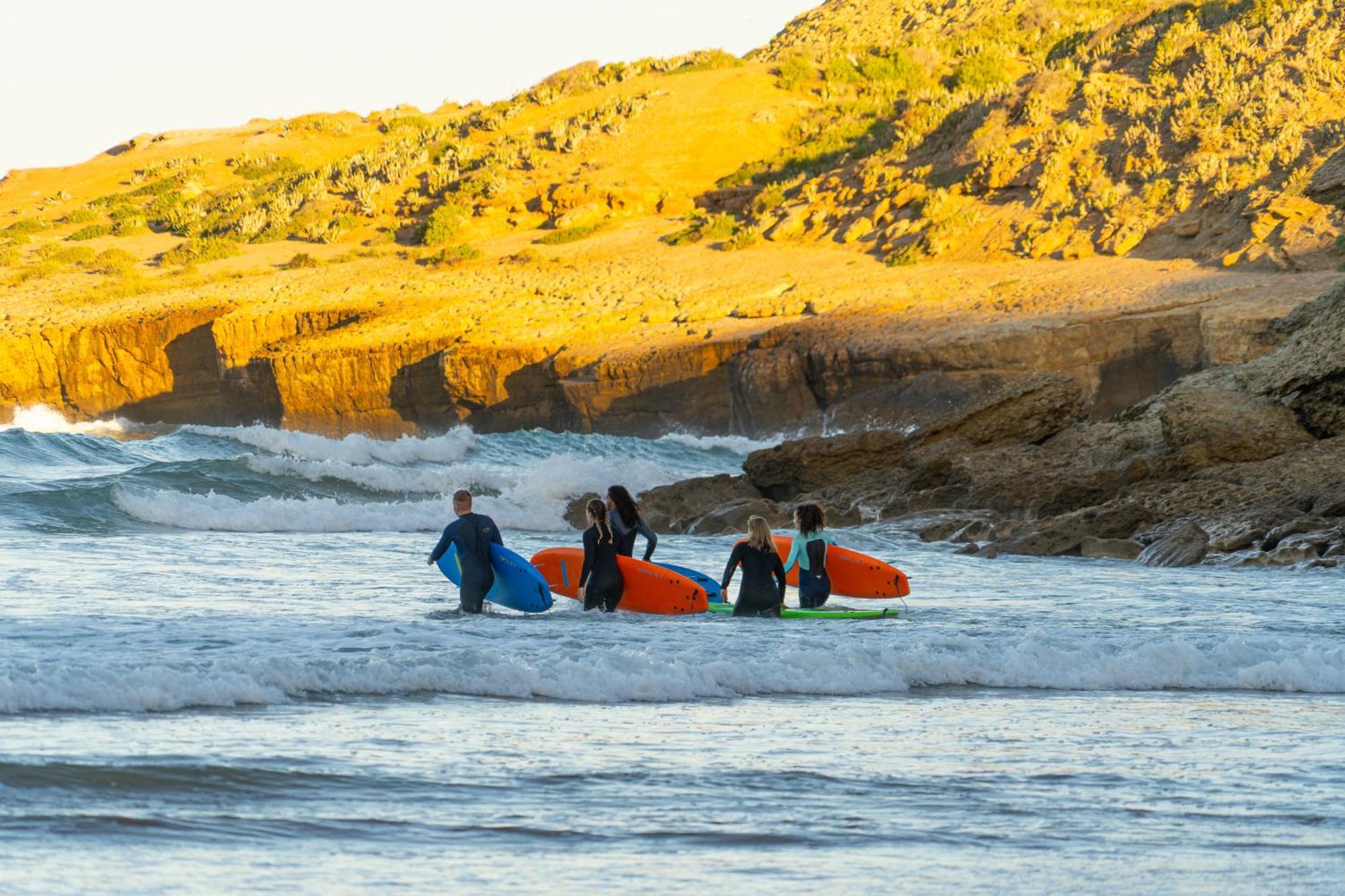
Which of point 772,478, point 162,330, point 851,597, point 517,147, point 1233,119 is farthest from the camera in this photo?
point 517,147

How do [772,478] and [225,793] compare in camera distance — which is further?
[772,478]

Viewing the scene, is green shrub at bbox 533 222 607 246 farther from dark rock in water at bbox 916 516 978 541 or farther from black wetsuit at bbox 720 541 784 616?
black wetsuit at bbox 720 541 784 616

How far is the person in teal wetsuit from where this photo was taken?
11.6 m

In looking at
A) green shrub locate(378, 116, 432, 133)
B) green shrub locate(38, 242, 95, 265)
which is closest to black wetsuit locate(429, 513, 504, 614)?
green shrub locate(38, 242, 95, 265)

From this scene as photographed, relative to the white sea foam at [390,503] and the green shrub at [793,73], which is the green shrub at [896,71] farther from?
the white sea foam at [390,503]

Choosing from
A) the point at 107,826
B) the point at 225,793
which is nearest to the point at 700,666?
the point at 225,793

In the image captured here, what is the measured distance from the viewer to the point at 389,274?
40.4 m

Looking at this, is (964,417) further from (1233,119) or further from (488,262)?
(488,262)

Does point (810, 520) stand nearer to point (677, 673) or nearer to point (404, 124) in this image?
point (677, 673)

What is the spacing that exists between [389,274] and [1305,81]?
75.8 feet

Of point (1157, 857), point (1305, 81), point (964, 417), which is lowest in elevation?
point (1157, 857)

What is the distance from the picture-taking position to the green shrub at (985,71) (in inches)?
1799

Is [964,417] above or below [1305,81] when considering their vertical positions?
below

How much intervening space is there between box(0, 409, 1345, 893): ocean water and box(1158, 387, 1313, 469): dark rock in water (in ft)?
12.3
